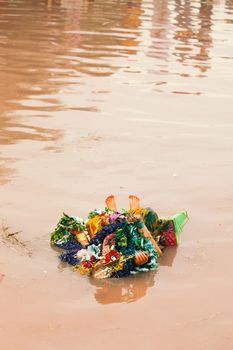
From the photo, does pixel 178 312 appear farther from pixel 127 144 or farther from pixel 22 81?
pixel 22 81

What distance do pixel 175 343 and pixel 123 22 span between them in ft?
44.6

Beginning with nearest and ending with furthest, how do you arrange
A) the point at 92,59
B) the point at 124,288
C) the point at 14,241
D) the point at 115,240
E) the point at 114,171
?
the point at 124,288 < the point at 115,240 < the point at 14,241 < the point at 114,171 < the point at 92,59

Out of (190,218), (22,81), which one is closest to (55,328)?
(190,218)

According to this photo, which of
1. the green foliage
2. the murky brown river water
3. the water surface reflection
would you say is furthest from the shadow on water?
the water surface reflection

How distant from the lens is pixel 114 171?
6.48m

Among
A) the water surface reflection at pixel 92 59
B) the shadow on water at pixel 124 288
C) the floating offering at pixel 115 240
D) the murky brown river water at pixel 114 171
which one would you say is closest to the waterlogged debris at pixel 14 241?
the murky brown river water at pixel 114 171

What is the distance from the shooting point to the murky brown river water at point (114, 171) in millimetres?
4031

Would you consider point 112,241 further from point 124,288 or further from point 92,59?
point 92,59

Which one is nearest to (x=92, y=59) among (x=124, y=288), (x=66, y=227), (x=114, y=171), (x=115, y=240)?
(x=114, y=171)

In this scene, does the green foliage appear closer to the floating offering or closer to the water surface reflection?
the floating offering

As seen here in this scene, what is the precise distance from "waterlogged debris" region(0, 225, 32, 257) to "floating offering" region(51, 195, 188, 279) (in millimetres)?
191

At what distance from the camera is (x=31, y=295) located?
4.25 meters

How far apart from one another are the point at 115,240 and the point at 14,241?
0.77 meters

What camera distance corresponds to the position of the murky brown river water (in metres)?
4.03
